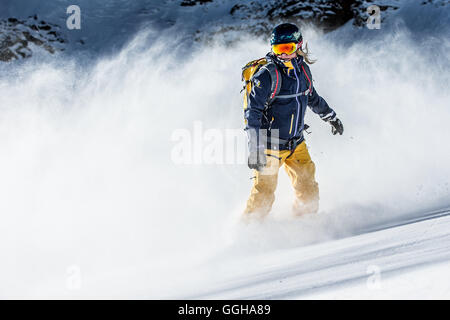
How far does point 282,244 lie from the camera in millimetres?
3383

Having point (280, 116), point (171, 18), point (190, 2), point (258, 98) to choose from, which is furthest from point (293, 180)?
point (190, 2)

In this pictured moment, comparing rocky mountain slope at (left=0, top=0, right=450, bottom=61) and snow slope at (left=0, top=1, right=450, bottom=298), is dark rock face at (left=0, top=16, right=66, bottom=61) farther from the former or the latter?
snow slope at (left=0, top=1, right=450, bottom=298)

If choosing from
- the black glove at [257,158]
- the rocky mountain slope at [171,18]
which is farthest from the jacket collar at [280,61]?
the rocky mountain slope at [171,18]

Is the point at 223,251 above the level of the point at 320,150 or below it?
below

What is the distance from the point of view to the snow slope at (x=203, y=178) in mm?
2701

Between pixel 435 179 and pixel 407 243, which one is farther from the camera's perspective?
pixel 435 179

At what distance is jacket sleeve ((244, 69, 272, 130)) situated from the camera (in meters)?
3.03

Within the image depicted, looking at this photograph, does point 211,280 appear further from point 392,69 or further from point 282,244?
point 392,69

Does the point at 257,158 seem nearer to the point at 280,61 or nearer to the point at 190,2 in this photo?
the point at 280,61

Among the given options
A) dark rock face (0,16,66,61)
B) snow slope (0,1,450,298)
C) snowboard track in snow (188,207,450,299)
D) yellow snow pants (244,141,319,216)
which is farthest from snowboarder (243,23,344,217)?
dark rock face (0,16,66,61)

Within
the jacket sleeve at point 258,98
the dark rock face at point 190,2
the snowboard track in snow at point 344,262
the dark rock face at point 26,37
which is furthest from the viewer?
the dark rock face at point 190,2

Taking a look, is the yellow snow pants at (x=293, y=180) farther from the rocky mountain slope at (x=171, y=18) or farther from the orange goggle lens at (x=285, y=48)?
the rocky mountain slope at (x=171, y=18)

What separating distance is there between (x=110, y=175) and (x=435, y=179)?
4.10 metres
